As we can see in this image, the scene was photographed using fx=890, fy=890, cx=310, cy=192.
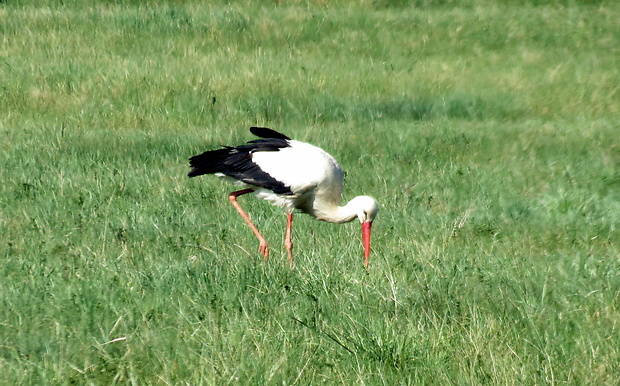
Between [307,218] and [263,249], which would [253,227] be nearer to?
[263,249]

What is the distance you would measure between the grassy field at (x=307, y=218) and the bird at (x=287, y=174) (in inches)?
8.7

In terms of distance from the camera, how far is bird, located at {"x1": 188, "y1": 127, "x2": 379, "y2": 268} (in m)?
7.09

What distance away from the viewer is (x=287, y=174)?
717 cm

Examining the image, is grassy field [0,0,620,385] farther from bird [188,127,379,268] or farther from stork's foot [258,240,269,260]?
bird [188,127,379,268]

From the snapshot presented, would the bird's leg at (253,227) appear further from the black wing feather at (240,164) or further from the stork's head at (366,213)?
the stork's head at (366,213)

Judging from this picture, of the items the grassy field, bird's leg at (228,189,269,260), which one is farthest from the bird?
the grassy field

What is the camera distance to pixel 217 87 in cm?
1202

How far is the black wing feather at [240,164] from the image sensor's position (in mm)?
7348

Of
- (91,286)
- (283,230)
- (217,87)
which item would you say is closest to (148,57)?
(217,87)

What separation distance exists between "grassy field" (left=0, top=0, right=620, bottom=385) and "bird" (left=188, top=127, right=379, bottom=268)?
0.73 ft

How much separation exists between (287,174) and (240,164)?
49cm

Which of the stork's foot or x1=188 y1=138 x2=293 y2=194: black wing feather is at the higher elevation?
x1=188 y1=138 x2=293 y2=194: black wing feather

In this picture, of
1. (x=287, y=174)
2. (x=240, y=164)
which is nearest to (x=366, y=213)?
(x=287, y=174)

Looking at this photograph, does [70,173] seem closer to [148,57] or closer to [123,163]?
[123,163]
